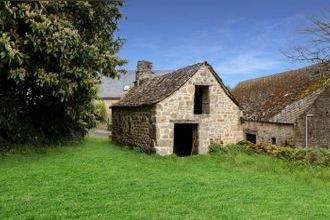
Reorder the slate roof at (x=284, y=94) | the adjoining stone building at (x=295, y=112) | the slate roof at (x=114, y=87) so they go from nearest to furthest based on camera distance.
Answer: the adjoining stone building at (x=295, y=112) → the slate roof at (x=284, y=94) → the slate roof at (x=114, y=87)

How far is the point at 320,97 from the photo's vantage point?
73.4 ft

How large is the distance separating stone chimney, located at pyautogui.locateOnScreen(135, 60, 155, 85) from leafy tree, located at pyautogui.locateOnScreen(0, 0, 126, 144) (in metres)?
8.27

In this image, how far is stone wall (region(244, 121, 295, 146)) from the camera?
857 inches

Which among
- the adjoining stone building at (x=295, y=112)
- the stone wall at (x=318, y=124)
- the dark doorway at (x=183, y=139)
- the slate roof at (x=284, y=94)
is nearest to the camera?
the stone wall at (x=318, y=124)

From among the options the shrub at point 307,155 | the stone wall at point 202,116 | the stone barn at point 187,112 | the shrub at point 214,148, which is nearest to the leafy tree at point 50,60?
the stone barn at point 187,112

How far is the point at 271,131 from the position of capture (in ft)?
76.0

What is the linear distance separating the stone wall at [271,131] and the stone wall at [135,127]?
8023mm

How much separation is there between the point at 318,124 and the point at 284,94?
3777 millimetres

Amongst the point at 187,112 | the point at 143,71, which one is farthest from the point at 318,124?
the point at 143,71

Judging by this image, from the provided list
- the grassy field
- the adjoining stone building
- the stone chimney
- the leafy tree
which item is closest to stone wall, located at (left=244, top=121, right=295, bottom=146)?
the adjoining stone building

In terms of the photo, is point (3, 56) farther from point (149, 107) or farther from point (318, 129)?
point (318, 129)

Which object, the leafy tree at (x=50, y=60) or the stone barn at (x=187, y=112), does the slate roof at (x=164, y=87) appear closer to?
the stone barn at (x=187, y=112)

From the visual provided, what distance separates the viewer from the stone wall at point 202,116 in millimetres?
18578

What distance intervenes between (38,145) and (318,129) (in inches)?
593
